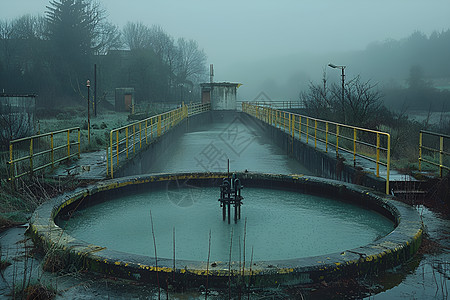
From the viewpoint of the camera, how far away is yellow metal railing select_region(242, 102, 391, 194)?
405 inches

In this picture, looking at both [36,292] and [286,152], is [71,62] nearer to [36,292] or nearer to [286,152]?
[286,152]

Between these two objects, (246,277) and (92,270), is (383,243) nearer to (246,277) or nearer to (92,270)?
(246,277)

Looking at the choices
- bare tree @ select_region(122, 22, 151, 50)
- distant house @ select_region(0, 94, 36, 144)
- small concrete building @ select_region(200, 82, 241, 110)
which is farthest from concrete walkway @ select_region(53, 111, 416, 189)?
bare tree @ select_region(122, 22, 151, 50)

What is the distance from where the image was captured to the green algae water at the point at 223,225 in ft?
21.9

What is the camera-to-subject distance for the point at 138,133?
19.0 m

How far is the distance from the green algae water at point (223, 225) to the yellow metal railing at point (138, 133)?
1.67 meters

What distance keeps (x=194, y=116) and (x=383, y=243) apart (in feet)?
94.3

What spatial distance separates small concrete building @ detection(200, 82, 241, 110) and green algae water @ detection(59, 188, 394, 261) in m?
33.4

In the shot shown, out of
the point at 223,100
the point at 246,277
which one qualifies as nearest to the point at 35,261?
the point at 246,277

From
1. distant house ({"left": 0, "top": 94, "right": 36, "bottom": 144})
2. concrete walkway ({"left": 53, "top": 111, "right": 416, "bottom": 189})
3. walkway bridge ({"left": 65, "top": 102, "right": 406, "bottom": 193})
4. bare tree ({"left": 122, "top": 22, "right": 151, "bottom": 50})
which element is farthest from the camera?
bare tree ({"left": 122, "top": 22, "right": 151, "bottom": 50})

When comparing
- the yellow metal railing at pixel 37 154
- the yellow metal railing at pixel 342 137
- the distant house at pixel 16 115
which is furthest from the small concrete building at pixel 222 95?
the yellow metal railing at pixel 37 154

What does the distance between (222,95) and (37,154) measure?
34.1m

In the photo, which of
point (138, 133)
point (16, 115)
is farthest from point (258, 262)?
point (16, 115)

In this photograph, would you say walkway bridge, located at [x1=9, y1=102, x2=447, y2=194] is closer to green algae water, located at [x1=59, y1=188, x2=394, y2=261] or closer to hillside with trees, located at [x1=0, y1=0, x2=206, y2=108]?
green algae water, located at [x1=59, y1=188, x2=394, y2=261]
